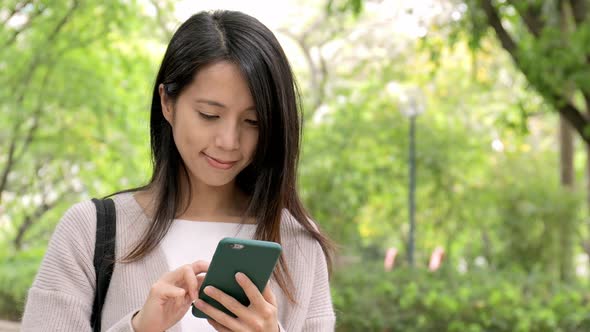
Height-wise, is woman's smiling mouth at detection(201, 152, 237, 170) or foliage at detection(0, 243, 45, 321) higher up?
woman's smiling mouth at detection(201, 152, 237, 170)

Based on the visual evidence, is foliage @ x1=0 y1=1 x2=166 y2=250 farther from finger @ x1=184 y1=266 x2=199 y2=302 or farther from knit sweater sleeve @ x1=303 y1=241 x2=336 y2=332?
finger @ x1=184 y1=266 x2=199 y2=302

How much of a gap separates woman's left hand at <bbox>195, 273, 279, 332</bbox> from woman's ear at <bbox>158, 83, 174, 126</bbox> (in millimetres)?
481

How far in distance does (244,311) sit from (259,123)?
418 millimetres

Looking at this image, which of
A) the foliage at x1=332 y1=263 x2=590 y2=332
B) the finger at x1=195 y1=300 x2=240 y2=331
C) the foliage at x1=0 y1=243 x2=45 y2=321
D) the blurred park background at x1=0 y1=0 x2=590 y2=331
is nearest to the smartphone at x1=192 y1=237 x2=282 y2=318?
the finger at x1=195 y1=300 x2=240 y2=331

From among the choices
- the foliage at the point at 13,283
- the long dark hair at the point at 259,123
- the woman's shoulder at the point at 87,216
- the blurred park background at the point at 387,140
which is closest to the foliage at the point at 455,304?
the blurred park background at the point at 387,140

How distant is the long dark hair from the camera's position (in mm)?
1877

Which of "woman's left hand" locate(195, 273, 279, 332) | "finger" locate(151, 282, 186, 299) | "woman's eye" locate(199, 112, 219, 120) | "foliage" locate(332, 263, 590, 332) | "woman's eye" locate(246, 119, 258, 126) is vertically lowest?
"foliage" locate(332, 263, 590, 332)

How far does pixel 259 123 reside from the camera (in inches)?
73.2

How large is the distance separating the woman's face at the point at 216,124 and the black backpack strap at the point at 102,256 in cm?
23

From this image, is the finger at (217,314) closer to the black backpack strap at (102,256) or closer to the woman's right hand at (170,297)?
the woman's right hand at (170,297)

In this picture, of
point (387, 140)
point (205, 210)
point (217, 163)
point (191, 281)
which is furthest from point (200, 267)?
point (387, 140)

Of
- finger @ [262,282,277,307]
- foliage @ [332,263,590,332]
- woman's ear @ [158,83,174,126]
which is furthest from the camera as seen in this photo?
foliage @ [332,263,590,332]

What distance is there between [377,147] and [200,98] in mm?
9801

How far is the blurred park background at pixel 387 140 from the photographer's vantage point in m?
6.40
